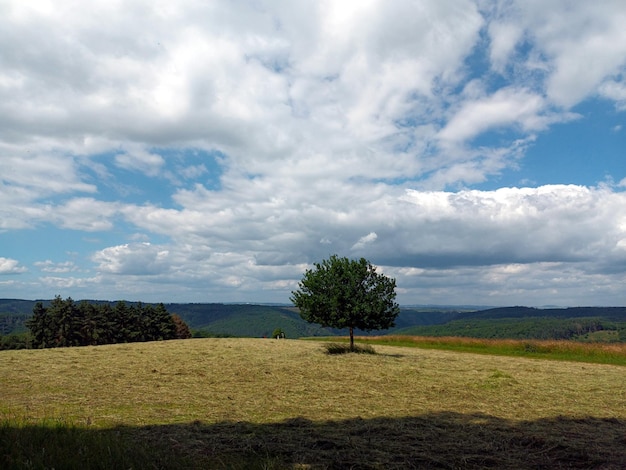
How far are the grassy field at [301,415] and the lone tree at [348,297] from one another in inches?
207

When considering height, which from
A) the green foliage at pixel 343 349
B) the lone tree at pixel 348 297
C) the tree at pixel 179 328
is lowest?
the tree at pixel 179 328

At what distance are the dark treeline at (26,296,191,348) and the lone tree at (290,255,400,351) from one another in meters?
Result: 60.1

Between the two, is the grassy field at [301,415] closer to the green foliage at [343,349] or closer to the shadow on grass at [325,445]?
the shadow on grass at [325,445]

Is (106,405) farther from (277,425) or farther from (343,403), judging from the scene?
(343,403)

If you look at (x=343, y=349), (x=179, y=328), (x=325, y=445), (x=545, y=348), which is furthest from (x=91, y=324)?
(x=325, y=445)

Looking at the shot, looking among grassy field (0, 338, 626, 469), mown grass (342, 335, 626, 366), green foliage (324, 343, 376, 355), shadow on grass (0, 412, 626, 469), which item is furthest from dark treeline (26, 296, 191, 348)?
shadow on grass (0, 412, 626, 469)

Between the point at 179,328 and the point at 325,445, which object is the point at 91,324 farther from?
the point at 325,445

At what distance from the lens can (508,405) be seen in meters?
15.4

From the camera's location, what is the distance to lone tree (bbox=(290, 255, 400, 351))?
30.1 meters

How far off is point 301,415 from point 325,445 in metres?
3.69

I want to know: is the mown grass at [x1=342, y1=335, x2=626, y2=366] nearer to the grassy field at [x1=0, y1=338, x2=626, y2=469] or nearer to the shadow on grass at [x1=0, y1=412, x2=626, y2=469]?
the grassy field at [x1=0, y1=338, x2=626, y2=469]

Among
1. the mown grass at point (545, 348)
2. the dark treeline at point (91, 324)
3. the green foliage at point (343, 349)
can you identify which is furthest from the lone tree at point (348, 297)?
the dark treeline at point (91, 324)

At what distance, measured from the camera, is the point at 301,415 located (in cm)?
1290

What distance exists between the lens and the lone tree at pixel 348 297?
30.1 metres
